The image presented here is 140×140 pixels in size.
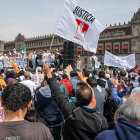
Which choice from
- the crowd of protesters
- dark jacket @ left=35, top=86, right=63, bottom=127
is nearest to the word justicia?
the crowd of protesters

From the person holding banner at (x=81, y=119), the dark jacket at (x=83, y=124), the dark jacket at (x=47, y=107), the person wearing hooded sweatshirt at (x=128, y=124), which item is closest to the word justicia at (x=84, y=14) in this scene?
the dark jacket at (x=47, y=107)

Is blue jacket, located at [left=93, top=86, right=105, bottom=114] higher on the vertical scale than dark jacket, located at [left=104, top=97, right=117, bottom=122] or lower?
higher

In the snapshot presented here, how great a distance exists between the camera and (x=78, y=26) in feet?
17.9

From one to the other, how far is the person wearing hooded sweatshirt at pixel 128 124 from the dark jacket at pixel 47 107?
1657 millimetres

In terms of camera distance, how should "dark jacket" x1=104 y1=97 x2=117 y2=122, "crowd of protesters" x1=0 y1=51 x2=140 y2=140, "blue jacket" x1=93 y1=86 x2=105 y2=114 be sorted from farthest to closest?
1. "dark jacket" x1=104 y1=97 x2=117 y2=122
2. "blue jacket" x1=93 y1=86 x2=105 y2=114
3. "crowd of protesters" x1=0 y1=51 x2=140 y2=140

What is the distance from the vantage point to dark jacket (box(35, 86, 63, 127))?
9.64 ft

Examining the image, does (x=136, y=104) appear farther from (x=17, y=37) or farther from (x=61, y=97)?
(x=17, y=37)

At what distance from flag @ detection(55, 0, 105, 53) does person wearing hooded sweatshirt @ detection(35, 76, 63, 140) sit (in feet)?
7.15

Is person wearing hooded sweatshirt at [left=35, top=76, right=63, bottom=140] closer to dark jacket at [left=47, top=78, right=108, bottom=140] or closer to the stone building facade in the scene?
dark jacket at [left=47, top=78, right=108, bottom=140]

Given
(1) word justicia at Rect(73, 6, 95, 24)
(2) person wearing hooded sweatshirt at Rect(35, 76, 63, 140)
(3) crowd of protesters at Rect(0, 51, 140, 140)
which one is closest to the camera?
(3) crowd of protesters at Rect(0, 51, 140, 140)

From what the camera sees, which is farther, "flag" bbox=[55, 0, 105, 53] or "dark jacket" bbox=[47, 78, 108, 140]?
"flag" bbox=[55, 0, 105, 53]

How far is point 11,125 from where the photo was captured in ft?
4.78

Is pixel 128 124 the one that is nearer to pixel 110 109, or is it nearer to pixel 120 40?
pixel 110 109

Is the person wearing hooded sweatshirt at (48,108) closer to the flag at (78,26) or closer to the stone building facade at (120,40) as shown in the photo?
the flag at (78,26)
